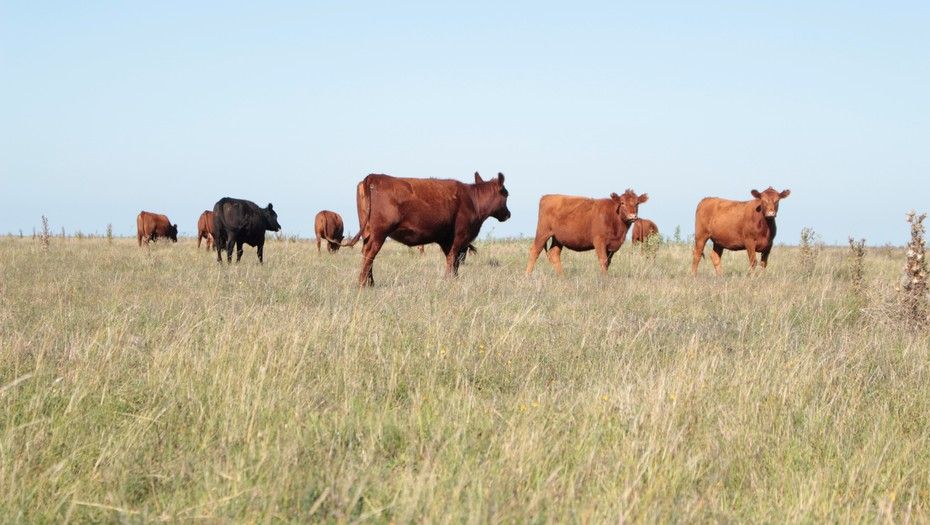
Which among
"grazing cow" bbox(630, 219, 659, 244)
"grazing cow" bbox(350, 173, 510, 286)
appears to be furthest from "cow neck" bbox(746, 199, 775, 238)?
"grazing cow" bbox(630, 219, 659, 244)

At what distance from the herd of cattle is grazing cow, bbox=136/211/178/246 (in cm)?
1226

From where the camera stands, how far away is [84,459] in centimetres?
354

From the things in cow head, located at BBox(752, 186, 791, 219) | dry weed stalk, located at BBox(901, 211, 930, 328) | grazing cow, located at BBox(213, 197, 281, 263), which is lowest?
dry weed stalk, located at BBox(901, 211, 930, 328)

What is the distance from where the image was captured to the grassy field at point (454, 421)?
3035 mm

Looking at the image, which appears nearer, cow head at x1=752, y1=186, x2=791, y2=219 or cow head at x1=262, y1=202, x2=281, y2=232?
cow head at x1=752, y1=186, x2=791, y2=219

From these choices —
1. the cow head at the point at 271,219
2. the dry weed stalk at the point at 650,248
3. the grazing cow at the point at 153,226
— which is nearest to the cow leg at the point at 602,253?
the dry weed stalk at the point at 650,248

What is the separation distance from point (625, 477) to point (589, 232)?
12.1 m

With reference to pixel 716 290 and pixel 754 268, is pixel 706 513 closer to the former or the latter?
pixel 716 290

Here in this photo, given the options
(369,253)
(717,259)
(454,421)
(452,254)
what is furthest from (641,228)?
(454,421)

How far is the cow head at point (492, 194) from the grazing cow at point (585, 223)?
1263 mm

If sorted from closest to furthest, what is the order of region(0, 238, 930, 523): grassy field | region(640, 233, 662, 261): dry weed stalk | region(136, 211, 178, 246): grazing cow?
region(0, 238, 930, 523): grassy field → region(640, 233, 662, 261): dry weed stalk → region(136, 211, 178, 246): grazing cow

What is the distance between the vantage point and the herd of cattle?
1165cm

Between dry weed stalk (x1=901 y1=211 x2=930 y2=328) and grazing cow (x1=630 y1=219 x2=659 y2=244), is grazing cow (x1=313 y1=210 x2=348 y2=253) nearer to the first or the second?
grazing cow (x1=630 y1=219 x2=659 y2=244)

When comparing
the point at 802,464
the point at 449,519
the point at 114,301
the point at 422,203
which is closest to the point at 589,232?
the point at 422,203
